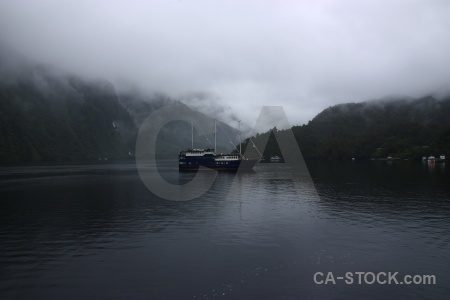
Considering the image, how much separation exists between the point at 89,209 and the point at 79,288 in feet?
126

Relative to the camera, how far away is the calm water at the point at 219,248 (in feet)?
87.0

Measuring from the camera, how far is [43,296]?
25.4 m

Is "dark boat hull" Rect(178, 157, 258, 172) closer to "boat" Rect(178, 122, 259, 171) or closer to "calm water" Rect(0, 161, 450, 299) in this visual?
"boat" Rect(178, 122, 259, 171)

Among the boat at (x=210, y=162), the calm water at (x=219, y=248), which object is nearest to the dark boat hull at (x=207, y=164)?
the boat at (x=210, y=162)

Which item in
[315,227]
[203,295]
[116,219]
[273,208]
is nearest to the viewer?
[203,295]

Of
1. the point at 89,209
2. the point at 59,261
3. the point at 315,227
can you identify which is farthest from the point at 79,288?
the point at 89,209

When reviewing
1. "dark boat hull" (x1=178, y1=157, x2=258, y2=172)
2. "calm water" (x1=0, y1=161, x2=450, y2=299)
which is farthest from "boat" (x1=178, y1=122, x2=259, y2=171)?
"calm water" (x1=0, y1=161, x2=450, y2=299)

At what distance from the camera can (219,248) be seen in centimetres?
3688

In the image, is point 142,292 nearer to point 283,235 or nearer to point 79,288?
point 79,288

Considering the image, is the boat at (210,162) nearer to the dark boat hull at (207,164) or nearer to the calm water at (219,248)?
the dark boat hull at (207,164)

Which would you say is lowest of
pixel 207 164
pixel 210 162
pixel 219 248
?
pixel 219 248

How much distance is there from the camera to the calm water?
87.0ft

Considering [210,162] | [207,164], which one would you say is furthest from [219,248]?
[207,164]

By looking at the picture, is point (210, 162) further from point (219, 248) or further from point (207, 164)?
point (219, 248)
